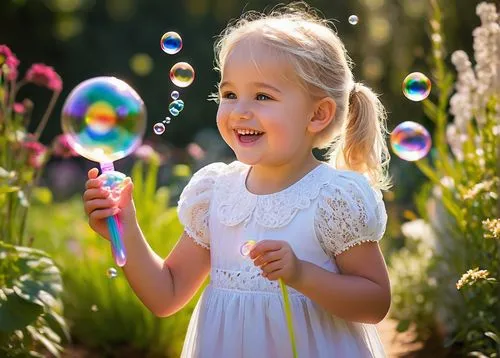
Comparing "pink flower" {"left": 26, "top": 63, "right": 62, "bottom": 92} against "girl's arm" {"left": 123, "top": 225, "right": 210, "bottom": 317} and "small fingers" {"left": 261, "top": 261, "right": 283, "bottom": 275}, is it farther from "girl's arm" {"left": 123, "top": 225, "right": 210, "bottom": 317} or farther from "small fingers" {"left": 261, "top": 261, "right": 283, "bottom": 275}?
"small fingers" {"left": 261, "top": 261, "right": 283, "bottom": 275}

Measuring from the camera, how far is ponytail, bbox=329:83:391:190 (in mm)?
2512

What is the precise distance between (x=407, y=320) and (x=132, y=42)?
8.15 m

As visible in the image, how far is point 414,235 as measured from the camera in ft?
15.1

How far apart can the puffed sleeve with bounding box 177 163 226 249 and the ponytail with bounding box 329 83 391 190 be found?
39cm

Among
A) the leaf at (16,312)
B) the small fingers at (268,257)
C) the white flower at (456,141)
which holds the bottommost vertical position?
the leaf at (16,312)

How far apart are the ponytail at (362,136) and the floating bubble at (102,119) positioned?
61 centimetres

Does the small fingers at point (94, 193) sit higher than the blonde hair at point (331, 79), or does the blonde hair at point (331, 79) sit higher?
the blonde hair at point (331, 79)

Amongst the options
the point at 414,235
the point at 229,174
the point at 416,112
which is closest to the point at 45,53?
the point at 416,112

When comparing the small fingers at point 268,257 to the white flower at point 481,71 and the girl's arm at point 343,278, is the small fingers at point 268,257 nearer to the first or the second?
the girl's arm at point 343,278

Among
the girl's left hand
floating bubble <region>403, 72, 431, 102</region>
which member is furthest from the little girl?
floating bubble <region>403, 72, 431, 102</region>

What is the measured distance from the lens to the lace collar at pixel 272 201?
92.8 inches

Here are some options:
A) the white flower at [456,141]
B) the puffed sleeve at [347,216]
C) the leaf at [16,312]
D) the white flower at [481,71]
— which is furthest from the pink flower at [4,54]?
the white flower at [456,141]

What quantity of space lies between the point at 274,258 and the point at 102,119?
1.88 feet

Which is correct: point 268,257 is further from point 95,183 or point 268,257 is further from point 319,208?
point 95,183
